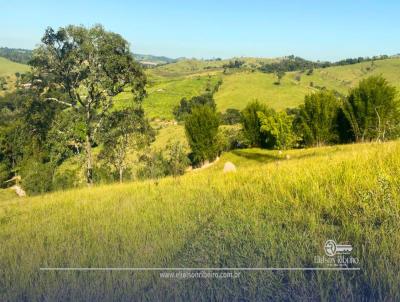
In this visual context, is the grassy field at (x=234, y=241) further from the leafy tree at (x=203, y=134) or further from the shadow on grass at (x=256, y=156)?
the leafy tree at (x=203, y=134)

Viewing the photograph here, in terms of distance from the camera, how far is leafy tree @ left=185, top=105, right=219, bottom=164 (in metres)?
70.4

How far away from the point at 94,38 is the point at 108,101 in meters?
4.63

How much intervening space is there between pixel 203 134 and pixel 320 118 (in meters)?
20.9

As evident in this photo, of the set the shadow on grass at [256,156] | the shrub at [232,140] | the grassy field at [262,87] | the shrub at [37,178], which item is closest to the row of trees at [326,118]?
the shrub at [232,140]

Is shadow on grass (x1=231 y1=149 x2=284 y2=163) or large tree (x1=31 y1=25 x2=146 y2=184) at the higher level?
large tree (x1=31 y1=25 x2=146 y2=184)

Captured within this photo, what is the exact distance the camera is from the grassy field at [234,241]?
3529mm

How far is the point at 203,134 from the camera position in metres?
70.9

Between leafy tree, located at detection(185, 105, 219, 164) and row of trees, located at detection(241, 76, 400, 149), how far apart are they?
647 cm

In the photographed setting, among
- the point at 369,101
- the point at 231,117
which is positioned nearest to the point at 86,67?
the point at 369,101

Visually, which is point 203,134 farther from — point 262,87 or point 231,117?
point 262,87

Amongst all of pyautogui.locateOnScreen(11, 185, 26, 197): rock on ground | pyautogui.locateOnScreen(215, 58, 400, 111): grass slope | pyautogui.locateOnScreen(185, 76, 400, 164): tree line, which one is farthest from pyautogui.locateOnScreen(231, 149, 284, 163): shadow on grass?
pyautogui.locateOnScreen(215, 58, 400, 111): grass slope

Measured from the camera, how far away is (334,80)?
608ft

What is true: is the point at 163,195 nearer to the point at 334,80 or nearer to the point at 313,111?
the point at 313,111

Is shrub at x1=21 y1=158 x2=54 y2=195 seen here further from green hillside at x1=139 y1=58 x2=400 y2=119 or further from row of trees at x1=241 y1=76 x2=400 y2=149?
green hillside at x1=139 y1=58 x2=400 y2=119
